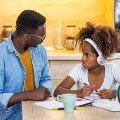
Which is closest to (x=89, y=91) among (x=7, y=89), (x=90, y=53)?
(x=90, y=53)

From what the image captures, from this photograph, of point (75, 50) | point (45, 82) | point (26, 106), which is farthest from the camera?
point (75, 50)

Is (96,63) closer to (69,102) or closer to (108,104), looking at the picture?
(108,104)

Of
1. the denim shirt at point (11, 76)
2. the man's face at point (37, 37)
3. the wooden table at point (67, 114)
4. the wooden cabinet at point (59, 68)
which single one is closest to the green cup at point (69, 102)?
the wooden table at point (67, 114)

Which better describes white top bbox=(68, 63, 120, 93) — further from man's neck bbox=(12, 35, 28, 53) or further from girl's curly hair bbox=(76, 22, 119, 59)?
man's neck bbox=(12, 35, 28, 53)

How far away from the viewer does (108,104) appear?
72.4 inches

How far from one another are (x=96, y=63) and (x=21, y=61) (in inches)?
20.1

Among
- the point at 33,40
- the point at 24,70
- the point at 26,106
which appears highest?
the point at 33,40

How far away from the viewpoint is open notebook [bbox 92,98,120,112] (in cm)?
176

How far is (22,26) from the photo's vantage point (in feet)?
7.14

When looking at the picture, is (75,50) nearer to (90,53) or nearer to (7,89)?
(90,53)

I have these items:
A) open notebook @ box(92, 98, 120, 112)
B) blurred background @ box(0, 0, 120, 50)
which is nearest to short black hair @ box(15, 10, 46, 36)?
open notebook @ box(92, 98, 120, 112)

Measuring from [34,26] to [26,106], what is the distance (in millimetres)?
562

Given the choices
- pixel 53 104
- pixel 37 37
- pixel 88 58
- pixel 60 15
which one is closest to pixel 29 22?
pixel 37 37

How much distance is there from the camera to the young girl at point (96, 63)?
7.55 feet
